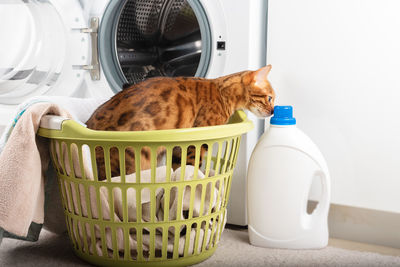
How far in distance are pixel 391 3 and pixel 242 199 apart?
68cm

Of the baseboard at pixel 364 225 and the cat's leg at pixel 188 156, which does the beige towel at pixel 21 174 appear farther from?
the baseboard at pixel 364 225

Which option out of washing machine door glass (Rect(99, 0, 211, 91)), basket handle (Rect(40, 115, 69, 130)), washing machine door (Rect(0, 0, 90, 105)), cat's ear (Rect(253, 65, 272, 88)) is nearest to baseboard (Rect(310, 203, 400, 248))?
cat's ear (Rect(253, 65, 272, 88))

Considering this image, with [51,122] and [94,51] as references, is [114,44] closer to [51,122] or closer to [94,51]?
[94,51]

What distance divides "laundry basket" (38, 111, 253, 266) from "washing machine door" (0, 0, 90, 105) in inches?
21.8

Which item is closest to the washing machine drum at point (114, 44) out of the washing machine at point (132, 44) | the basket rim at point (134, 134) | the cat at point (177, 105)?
the washing machine at point (132, 44)

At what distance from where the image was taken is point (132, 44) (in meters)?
1.45

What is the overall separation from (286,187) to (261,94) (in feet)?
0.85

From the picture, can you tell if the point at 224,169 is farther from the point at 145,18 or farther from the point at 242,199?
the point at 145,18

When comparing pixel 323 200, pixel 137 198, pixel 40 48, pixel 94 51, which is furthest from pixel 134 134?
pixel 40 48

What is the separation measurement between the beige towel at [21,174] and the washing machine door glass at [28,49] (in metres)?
0.61

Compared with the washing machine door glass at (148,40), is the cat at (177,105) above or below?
below

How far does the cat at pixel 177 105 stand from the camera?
40.8 inches

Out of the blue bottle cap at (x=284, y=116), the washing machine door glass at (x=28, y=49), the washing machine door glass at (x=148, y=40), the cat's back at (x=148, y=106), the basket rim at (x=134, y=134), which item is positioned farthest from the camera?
the washing machine door glass at (x=28, y=49)

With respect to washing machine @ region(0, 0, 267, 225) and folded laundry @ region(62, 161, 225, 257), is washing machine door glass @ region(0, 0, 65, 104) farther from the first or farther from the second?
folded laundry @ region(62, 161, 225, 257)
